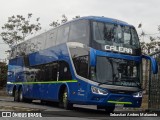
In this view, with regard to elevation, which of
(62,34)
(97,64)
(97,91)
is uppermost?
(62,34)

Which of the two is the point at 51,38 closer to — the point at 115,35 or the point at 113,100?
the point at 115,35

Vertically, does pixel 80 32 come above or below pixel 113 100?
above

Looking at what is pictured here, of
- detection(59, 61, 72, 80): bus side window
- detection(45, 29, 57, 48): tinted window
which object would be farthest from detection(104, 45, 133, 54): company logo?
detection(45, 29, 57, 48): tinted window

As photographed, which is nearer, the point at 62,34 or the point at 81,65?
the point at 81,65

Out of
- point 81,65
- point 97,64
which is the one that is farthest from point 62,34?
point 97,64

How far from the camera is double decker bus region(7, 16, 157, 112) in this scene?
15.6 metres

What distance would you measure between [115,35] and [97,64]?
168 cm

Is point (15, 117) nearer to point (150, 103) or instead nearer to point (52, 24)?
point (150, 103)

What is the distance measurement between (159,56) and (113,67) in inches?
105

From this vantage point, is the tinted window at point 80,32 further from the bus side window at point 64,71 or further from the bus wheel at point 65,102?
the bus wheel at point 65,102

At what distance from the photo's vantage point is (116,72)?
15836 millimetres

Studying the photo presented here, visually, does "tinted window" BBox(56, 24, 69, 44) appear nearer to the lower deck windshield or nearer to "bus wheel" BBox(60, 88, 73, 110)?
"bus wheel" BBox(60, 88, 73, 110)

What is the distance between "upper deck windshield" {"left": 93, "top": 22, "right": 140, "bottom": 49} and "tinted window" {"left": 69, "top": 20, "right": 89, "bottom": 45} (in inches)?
13.8

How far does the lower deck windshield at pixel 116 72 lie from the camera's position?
1562 centimetres
